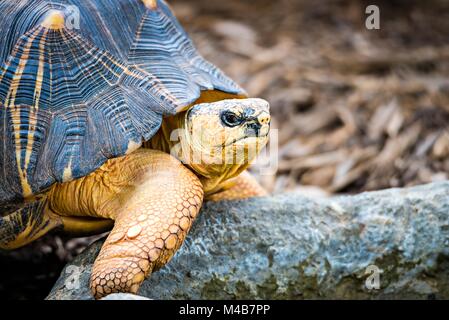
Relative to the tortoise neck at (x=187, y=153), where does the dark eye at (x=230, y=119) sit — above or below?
above

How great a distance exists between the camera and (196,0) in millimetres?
6520

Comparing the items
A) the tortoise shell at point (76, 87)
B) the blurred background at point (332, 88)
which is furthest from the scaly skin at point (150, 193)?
the blurred background at point (332, 88)

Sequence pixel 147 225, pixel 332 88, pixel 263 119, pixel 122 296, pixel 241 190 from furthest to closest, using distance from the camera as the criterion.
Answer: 1. pixel 332 88
2. pixel 241 190
3. pixel 263 119
4. pixel 147 225
5. pixel 122 296

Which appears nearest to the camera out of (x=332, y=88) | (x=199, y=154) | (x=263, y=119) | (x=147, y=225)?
(x=147, y=225)

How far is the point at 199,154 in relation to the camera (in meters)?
2.54

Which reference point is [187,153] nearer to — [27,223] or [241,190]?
[241,190]

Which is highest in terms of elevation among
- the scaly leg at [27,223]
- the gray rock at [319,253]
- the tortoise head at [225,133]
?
the tortoise head at [225,133]

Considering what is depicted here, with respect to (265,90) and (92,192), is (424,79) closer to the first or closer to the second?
(265,90)

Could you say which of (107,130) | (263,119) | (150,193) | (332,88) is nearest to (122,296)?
(150,193)

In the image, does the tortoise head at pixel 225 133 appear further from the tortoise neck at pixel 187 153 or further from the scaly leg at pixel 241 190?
the scaly leg at pixel 241 190

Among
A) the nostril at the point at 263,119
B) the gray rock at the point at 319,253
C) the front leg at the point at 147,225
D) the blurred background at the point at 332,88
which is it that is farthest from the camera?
the blurred background at the point at 332,88

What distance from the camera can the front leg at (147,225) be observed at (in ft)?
7.10

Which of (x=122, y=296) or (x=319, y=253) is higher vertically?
(x=122, y=296)

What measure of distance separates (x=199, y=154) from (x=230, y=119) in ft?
0.71
